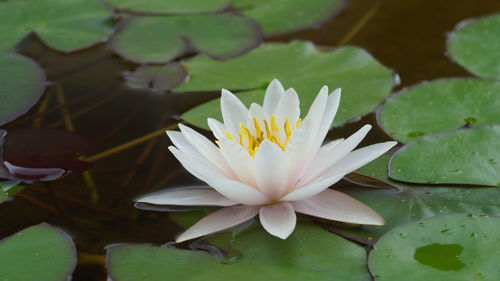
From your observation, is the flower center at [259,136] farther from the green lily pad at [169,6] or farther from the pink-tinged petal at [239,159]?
the green lily pad at [169,6]

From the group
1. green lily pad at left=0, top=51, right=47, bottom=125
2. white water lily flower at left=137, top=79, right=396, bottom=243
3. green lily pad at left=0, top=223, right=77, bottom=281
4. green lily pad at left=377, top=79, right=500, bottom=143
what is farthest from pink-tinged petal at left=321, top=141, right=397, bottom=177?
green lily pad at left=0, top=51, right=47, bottom=125

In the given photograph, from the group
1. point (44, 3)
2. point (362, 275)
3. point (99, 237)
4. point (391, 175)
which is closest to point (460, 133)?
point (391, 175)

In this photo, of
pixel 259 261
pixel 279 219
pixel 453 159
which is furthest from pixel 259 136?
pixel 453 159

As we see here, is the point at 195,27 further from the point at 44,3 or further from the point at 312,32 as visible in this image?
the point at 44,3

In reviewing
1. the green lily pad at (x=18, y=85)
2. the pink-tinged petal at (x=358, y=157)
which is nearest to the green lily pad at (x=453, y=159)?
the pink-tinged petal at (x=358, y=157)

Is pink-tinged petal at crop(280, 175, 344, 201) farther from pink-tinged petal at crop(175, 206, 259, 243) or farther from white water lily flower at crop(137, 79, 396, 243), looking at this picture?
pink-tinged petal at crop(175, 206, 259, 243)

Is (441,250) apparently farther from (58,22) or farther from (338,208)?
(58,22)
